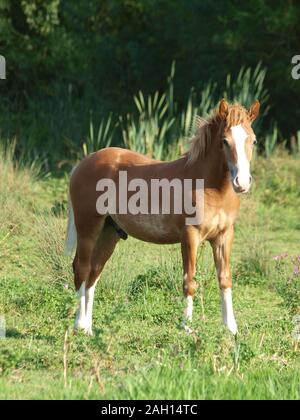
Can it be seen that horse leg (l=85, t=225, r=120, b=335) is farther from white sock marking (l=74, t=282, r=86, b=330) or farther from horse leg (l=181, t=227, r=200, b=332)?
horse leg (l=181, t=227, r=200, b=332)

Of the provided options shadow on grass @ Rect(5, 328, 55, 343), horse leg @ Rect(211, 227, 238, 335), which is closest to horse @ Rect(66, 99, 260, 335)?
horse leg @ Rect(211, 227, 238, 335)

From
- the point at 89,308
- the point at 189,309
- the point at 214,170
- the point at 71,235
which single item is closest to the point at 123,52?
the point at 71,235

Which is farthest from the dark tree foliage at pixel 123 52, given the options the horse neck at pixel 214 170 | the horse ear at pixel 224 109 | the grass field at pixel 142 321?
the horse ear at pixel 224 109

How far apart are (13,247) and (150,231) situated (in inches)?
129

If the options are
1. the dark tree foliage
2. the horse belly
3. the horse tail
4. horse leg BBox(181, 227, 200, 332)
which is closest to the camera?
horse leg BBox(181, 227, 200, 332)

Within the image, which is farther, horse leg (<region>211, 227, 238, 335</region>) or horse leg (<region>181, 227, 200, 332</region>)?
horse leg (<region>211, 227, 238, 335</region>)

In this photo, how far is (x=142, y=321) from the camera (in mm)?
8094

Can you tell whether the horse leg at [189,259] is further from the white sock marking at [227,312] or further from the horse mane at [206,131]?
the horse mane at [206,131]

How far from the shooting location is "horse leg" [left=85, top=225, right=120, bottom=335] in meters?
7.95

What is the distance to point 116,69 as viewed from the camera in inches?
807

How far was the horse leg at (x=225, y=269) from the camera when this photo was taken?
7395mm

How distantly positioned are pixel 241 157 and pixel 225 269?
0.92m

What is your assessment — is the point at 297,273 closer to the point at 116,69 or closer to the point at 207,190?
the point at 207,190
